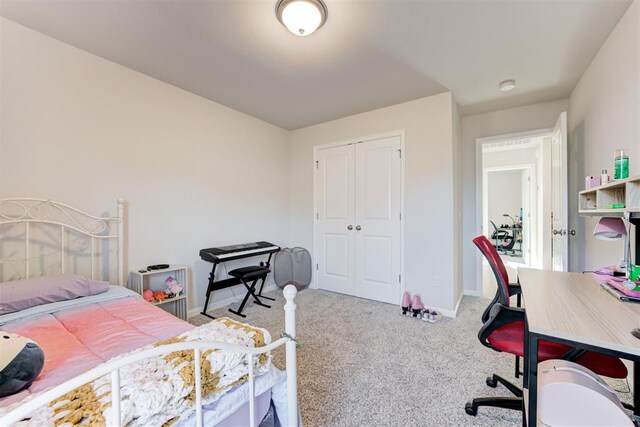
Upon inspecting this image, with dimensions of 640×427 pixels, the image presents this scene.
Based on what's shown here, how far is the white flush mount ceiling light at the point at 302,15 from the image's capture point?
5.32 ft

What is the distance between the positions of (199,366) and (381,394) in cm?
138

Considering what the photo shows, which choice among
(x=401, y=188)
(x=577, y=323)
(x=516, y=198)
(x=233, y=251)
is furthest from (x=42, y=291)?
(x=516, y=198)

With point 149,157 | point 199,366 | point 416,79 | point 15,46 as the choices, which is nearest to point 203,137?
point 149,157

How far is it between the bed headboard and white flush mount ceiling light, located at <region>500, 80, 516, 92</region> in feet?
12.7

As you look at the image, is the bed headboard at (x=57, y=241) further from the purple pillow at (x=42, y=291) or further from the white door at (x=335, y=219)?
the white door at (x=335, y=219)

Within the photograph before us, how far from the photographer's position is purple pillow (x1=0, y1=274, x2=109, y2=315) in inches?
61.2

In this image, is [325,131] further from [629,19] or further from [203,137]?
[629,19]

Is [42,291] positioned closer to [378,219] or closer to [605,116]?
[378,219]

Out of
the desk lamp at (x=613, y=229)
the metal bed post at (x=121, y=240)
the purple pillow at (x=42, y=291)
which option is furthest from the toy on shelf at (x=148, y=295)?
the desk lamp at (x=613, y=229)

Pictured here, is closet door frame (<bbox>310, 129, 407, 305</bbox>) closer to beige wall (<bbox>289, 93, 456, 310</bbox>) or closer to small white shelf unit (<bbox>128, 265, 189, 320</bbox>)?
beige wall (<bbox>289, 93, 456, 310</bbox>)

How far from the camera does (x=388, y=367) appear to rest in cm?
201

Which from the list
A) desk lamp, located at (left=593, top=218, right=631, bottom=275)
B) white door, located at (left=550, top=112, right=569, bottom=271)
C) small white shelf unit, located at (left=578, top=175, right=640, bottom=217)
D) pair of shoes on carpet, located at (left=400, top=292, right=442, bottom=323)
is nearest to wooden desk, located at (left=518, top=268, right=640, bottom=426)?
desk lamp, located at (left=593, top=218, right=631, bottom=275)

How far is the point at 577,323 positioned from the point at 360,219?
267 centimetres

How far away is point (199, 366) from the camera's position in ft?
2.69
